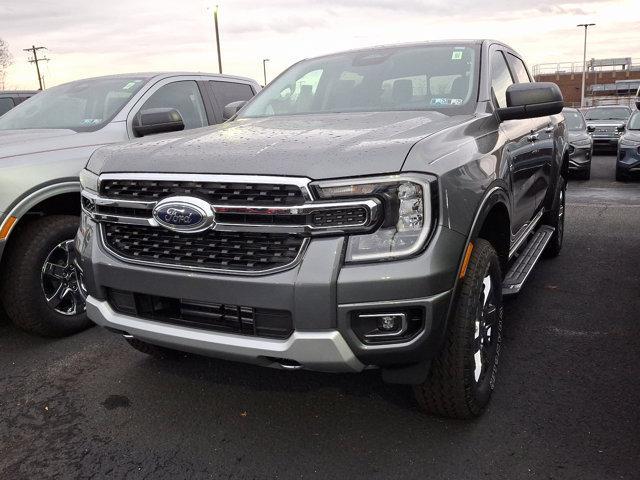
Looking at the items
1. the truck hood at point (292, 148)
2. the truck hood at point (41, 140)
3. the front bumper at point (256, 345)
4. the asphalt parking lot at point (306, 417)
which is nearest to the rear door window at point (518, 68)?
the truck hood at point (292, 148)

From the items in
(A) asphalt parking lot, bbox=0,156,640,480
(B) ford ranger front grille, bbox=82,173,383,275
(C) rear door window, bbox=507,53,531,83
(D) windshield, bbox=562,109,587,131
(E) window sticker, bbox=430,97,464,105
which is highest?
(C) rear door window, bbox=507,53,531,83

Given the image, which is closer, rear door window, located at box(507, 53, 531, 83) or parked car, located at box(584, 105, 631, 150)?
rear door window, located at box(507, 53, 531, 83)

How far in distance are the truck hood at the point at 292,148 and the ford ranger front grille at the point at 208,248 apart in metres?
0.26

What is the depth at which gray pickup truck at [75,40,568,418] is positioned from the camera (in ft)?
7.20

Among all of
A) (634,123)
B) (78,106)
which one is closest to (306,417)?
(78,106)

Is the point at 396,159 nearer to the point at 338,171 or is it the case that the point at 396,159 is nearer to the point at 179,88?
the point at 338,171

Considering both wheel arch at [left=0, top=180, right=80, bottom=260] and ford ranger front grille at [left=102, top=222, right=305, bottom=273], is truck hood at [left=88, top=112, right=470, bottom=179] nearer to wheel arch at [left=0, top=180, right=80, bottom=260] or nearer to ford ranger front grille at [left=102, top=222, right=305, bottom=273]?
ford ranger front grille at [left=102, top=222, right=305, bottom=273]

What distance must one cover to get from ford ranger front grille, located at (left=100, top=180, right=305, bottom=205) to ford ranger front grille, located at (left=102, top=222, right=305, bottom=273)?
5.2 inches

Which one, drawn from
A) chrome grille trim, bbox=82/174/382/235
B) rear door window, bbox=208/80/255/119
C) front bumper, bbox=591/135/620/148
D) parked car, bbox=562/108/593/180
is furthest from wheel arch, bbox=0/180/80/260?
front bumper, bbox=591/135/620/148

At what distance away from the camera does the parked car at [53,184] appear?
3.71 m

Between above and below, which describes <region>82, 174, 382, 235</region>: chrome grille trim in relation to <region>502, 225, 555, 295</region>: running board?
above

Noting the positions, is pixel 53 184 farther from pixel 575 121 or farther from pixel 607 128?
pixel 607 128

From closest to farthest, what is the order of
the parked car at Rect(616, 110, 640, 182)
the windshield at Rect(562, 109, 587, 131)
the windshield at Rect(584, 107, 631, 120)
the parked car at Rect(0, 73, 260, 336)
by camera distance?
the parked car at Rect(0, 73, 260, 336), the parked car at Rect(616, 110, 640, 182), the windshield at Rect(562, 109, 587, 131), the windshield at Rect(584, 107, 631, 120)

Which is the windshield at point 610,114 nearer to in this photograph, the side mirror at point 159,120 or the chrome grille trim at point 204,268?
the side mirror at point 159,120
